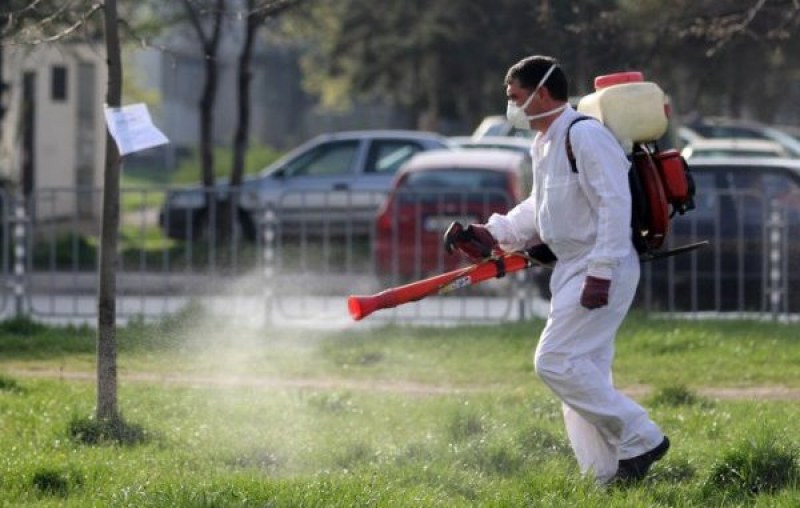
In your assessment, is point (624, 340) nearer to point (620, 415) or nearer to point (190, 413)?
point (190, 413)

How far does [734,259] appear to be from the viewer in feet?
48.3

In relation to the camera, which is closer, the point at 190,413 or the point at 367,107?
the point at 190,413

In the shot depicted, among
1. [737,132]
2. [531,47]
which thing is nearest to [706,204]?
[531,47]

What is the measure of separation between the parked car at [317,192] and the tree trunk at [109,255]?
643 cm

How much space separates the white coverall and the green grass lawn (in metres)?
0.27

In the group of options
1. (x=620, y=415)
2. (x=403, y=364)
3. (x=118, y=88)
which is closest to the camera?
(x=620, y=415)

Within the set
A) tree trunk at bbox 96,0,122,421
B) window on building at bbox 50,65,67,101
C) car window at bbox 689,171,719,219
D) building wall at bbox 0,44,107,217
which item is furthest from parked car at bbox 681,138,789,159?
tree trunk at bbox 96,0,122,421

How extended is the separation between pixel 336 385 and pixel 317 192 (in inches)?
212

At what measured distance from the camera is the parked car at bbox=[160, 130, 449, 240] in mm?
16062

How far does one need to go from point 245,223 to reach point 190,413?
9.87 metres

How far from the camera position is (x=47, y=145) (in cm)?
2506

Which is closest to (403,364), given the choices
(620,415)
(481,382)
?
(481,382)

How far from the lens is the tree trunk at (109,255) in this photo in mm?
8422

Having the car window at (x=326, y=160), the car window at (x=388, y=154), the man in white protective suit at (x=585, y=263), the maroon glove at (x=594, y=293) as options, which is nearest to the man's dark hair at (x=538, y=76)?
the man in white protective suit at (x=585, y=263)
